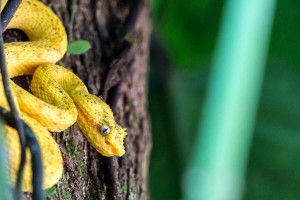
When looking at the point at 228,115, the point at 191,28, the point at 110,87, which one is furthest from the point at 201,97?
the point at 228,115

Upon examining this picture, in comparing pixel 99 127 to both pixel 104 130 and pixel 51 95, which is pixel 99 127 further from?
pixel 51 95

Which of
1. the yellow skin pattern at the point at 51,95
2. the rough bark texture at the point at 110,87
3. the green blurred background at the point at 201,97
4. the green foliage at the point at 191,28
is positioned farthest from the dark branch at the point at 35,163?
the green foliage at the point at 191,28

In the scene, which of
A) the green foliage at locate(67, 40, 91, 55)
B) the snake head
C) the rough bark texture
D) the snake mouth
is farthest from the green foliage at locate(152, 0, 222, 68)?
the snake mouth

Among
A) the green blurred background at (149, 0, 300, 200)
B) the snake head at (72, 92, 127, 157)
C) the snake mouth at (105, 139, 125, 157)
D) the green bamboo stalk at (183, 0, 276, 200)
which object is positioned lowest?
the green blurred background at (149, 0, 300, 200)

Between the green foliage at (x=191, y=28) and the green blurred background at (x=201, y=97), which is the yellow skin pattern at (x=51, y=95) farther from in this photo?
the green foliage at (x=191, y=28)

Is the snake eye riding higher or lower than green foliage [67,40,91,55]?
lower

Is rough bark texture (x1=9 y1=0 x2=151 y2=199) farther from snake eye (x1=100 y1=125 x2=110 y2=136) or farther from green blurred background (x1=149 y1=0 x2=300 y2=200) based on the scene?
Result: green blurred background (x1=149 y1=0 x2=300 y2=200)
